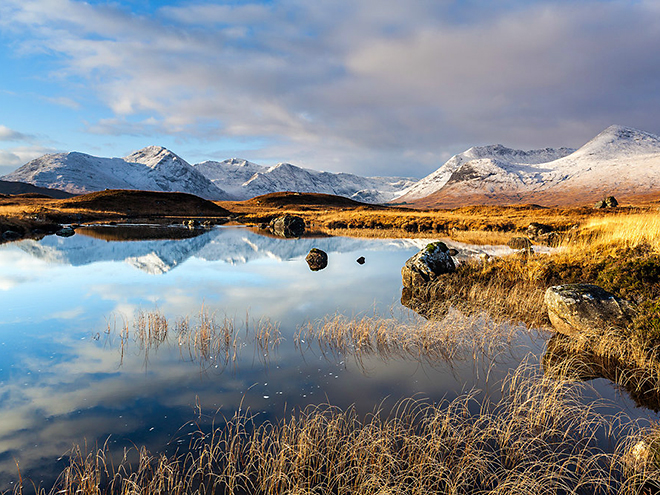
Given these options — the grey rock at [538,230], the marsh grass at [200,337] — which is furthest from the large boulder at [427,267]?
the grey rock at [538,230]

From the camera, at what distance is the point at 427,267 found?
17703 mm

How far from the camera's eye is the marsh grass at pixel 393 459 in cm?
499

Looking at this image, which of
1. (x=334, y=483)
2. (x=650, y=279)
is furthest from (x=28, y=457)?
(x=650, y=279)

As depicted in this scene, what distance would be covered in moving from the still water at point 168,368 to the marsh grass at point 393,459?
0.59 metres

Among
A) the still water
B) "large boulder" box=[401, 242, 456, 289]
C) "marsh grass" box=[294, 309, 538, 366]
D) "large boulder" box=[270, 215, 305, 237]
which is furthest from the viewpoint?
"large boulder" box=[270, 215, 305, 237]

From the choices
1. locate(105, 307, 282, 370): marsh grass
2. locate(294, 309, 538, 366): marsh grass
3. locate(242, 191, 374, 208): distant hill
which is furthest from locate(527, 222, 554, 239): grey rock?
locate(242, 191, 374, 208): distant hill

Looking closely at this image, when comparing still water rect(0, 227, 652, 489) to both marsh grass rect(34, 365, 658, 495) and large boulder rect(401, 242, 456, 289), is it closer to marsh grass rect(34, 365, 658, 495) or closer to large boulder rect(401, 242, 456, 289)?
marsh grass rect(34, 365, 658, 495)

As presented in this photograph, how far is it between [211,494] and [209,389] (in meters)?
3.00

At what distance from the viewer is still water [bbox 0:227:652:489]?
6.54 metres

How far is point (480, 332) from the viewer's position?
35.5 ft

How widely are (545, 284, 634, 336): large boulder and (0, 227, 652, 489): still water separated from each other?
2.85ft

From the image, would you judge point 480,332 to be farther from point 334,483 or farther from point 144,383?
point 144,383

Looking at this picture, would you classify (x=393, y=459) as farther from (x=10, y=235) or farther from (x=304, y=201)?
(x=304, y=201)

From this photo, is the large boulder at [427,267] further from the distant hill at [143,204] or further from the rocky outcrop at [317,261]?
the distant hill at [143,204]
